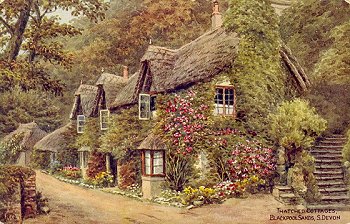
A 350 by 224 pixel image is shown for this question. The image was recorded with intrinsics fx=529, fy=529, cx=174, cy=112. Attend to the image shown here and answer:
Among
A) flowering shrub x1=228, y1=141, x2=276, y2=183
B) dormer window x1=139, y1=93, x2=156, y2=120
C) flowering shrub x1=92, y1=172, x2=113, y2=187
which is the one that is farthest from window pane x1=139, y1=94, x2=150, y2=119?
flowering shrub x1=228, y1=141, x2=276, y2=183

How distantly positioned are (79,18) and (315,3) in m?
1.93

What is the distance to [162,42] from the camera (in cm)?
416

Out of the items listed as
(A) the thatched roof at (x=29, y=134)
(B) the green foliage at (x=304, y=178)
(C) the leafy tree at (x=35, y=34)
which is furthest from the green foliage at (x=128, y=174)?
(B) the green foliage at (x=304, y=178)

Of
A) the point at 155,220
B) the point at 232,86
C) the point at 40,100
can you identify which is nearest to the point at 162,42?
the point at 232,86

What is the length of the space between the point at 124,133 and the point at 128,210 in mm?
663

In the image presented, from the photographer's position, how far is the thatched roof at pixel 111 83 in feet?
13.8

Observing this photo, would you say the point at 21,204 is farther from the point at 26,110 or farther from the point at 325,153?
the point at 325,153

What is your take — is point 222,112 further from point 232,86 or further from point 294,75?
point 294,75

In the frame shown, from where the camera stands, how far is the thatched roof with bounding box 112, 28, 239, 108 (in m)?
4.13

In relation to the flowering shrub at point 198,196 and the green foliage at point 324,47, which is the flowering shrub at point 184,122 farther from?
the green foliage at point 324,47

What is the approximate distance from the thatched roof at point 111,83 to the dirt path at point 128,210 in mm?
802

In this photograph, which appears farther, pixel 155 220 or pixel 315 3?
pixel 315 3

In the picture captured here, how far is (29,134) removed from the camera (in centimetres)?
413

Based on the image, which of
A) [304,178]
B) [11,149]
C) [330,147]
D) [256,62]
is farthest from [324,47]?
[11,149]
